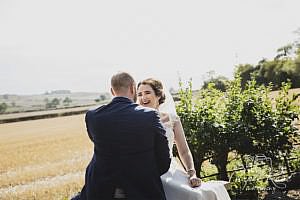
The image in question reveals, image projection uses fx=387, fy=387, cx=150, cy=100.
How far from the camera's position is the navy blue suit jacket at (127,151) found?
2.55 m

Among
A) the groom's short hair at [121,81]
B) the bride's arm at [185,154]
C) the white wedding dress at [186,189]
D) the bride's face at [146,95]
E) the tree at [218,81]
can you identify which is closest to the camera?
the groom's short hair at [121,81]

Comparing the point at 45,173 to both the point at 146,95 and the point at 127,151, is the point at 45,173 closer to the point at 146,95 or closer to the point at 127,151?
the point at 146,95

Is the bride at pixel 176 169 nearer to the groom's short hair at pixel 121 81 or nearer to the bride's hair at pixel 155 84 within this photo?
the bride's hair at pixel 155 84

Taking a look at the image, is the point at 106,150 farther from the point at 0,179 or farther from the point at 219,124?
the point at 0,179

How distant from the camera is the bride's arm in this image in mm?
3277

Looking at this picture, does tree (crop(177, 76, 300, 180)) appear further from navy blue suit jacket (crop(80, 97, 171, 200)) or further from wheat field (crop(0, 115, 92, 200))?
navy blue suit jacket (crop(80, 97, 171, 200))

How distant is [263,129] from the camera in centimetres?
681

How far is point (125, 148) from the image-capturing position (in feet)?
8.41

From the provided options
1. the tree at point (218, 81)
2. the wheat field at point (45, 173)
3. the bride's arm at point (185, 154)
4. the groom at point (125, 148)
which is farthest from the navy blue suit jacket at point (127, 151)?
the wheat field at point (45, 173)

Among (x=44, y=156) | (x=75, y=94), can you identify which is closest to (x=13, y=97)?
(x=75, y=94)

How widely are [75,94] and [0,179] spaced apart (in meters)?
115

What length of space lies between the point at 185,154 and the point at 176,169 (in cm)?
22

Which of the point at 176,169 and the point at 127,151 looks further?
the point at 176,169

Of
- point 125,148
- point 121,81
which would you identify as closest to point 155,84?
point 121,81
